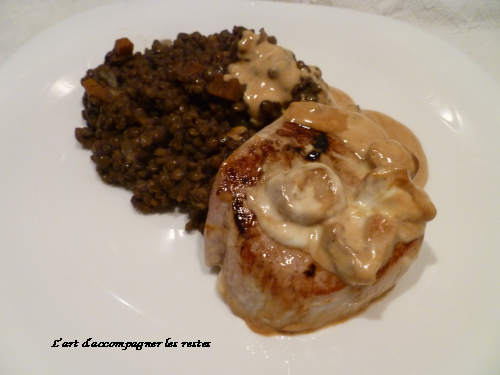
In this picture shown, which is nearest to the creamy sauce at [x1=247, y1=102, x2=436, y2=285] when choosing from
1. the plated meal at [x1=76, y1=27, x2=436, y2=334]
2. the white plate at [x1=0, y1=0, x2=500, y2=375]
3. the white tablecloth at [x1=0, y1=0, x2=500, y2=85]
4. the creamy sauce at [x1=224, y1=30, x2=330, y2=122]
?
the plated meal at [x1=76, y1=27, x2=436, y2=334]

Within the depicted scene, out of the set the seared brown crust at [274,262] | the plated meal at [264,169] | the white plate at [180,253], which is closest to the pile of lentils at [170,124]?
the plated meal at [264,169]

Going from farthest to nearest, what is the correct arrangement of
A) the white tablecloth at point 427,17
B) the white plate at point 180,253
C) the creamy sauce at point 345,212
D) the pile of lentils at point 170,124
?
the white tablecloth at point 427,17 → the pile of lentils at point 170,124 → the white plate at point 180,253 → the creamy sauce at point 345,212

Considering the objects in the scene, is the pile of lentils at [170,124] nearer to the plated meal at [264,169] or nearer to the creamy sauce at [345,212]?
the plated meal at [264,169]

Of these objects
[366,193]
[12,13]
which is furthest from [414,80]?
[12,13]

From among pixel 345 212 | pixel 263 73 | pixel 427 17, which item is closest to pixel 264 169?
pixel 345 212

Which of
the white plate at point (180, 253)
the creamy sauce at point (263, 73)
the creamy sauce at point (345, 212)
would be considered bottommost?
the white plate at point (180, 253)

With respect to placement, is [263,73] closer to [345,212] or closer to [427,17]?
[345,212]

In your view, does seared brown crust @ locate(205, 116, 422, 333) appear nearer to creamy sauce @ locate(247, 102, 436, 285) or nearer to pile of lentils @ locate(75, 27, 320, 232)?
creamy sauce @ locate(247, 102, 436, 285)
